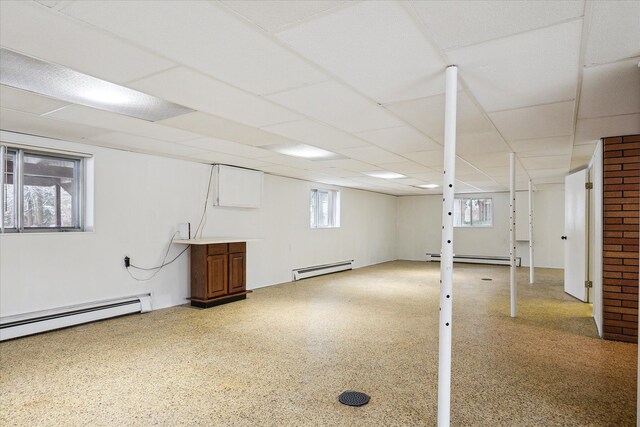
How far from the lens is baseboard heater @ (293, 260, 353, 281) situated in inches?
313

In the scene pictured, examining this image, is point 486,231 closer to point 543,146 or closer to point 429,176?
point 429,176

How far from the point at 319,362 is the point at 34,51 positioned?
9.75 ft

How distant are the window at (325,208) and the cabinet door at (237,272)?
293 centimetres

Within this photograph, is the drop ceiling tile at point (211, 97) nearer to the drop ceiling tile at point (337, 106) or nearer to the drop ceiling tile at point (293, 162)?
the drop ceiling tile at point (337, 106)

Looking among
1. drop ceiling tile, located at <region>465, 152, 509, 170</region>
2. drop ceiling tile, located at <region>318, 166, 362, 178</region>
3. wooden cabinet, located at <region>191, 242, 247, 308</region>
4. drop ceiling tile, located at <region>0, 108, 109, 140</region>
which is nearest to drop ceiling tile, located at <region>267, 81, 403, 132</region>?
drop ceiling tile, located at <region>465, 152, 509, 170</region>

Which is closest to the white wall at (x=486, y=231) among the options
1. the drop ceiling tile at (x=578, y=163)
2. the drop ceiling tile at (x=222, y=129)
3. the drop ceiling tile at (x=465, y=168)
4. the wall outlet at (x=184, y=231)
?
the drop ceiling tile at (x=578, y=163)

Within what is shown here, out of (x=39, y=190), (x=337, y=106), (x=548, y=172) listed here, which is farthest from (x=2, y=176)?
(x=548, y=172)

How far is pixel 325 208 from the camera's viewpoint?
9320 millimetres

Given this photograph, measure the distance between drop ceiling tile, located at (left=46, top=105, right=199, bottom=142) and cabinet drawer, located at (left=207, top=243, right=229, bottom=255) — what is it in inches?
70.8

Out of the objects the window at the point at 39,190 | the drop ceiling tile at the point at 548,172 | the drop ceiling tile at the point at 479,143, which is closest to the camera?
the drop ceiling tile at the point at 479,143

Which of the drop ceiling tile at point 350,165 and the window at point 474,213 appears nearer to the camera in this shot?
the drop ceiling tile at point 350,165

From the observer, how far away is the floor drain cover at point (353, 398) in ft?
8.64

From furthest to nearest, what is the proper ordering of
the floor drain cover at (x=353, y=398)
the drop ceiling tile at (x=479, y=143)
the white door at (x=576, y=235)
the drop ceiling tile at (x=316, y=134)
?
the white door at (x=576, y=235) < the drop ceiling tile at (x=479, y=143) < the drop ceiling tile at (x=316, y=134) < the floor drain cover at (x=353, y=398)

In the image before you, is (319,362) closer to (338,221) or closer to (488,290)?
(488,290)
